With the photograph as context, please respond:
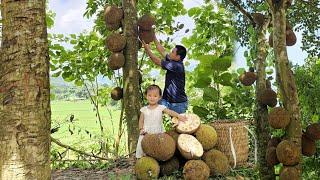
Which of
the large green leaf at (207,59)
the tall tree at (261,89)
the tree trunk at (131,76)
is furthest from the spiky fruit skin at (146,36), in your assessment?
the tall tree at (261,89)

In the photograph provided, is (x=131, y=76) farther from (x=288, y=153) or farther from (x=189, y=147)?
(x=288, y=153)

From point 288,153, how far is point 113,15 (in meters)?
2.51

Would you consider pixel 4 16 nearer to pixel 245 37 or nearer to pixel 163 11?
pixel 245 37

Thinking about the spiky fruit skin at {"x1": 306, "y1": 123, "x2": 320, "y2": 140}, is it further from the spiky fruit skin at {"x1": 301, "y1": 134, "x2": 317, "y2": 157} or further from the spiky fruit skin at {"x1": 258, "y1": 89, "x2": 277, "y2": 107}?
the spiky fruit skin at {"x1": 258, "y1": 89, "x2": 277, "y2": 107}

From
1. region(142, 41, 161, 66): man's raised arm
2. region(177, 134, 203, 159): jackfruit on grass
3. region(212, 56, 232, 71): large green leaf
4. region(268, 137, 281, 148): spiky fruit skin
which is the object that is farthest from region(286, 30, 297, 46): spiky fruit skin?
region(177, 134, 203, 159): jackfruit on grass

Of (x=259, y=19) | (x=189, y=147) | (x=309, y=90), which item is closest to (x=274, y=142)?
(x=309, y=90)

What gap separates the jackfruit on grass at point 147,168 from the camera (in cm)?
430

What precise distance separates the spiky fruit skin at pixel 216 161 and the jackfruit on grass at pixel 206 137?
77 mm

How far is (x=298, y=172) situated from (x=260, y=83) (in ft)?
4.37

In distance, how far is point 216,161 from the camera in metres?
4.56

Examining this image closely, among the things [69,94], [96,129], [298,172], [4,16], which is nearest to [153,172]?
[298,172]

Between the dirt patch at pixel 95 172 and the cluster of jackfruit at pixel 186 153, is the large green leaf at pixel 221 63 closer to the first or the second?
the cluster of jackfruit at pixel 186 153

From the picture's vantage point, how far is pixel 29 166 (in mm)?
2521

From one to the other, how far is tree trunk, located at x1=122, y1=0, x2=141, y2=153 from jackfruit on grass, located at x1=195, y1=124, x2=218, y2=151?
76 cm
